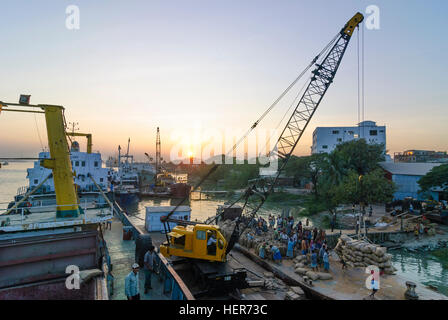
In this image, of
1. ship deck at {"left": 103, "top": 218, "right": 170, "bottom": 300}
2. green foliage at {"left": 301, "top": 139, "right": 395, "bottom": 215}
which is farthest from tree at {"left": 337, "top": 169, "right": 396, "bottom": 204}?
ship deck at {"left": 103, "top": 218, "right": 170, "bottom": 300}

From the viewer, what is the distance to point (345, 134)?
70.6 m

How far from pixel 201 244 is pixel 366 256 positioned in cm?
1039

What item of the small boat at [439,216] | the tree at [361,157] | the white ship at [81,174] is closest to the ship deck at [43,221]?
the white ship at [81,174]

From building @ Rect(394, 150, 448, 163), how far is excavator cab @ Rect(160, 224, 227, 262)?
10016 cm

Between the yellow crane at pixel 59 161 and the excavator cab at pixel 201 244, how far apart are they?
4822 mm

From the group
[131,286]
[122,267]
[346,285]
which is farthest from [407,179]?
[131,286]

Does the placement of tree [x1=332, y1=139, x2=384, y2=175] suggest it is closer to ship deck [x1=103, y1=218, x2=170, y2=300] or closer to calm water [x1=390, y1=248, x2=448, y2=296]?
calm water [x1=390, y1=248, x2=448, y2=296]

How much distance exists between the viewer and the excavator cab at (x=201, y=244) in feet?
38.0

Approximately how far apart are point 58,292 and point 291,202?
4575 cm

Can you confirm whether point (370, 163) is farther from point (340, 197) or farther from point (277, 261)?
point (277, 261)

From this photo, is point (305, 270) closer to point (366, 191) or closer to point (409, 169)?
point (366, 191)

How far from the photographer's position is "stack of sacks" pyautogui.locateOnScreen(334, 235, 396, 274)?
1471 centimetres
